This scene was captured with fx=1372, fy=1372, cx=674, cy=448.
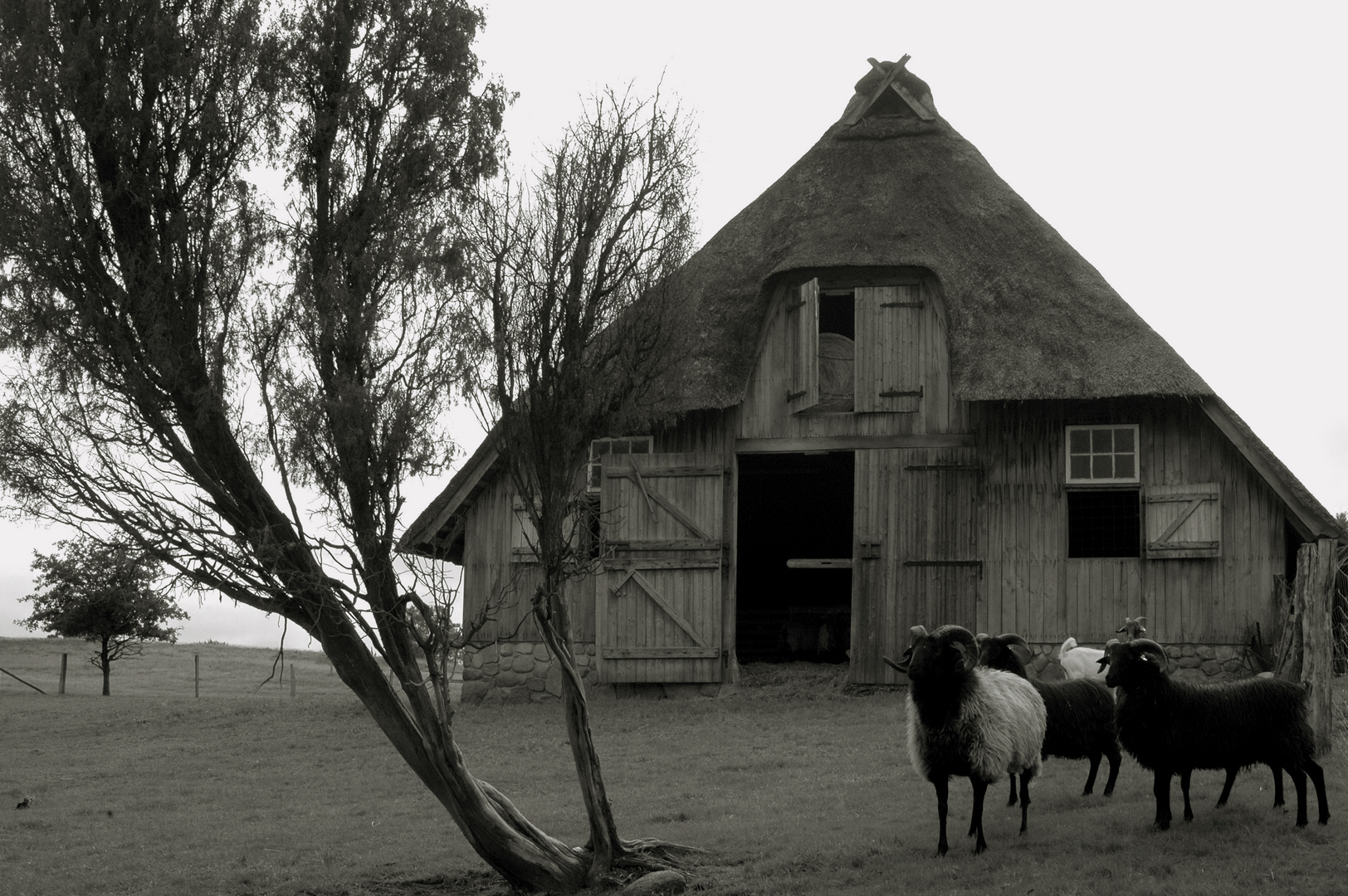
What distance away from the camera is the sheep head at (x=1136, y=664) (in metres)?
10.1

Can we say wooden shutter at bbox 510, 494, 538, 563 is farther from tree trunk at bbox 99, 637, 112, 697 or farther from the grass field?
tree trunk at bbox 99, 637, 112, 697

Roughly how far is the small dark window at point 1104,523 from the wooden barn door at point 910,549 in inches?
71.3

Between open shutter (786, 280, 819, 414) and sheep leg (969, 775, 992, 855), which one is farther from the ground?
open shutter (786, 280, 819, 414)

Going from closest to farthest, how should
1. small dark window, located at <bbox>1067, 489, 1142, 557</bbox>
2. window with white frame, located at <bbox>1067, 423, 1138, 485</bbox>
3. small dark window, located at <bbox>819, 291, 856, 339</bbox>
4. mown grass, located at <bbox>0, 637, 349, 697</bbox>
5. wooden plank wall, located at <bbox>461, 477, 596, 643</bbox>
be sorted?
window with white frame, located at <bbox>1067, 423, 1138, 485</bbox> < small dark window, located at <bbox>1067, 489, 1142, 557</bbox> < wooden plank wall, located at <bbox>461, 477, 596, 643</bbox> < small dark window, located at <bbox>819, 291, 856, 339</bbox> < mown grass, located at <bbox>0, 637, 349, 697</bbox>

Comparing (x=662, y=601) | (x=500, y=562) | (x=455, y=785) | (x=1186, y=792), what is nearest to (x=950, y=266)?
(x=662, y=601)

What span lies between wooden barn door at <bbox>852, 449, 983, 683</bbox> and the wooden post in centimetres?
642

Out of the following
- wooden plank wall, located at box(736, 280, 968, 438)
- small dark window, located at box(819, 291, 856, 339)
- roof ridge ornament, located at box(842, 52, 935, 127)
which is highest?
roof ridge ornament, located at box(842, 52, 935, 127)

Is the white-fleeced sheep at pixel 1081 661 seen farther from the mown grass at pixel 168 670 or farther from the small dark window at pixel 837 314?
the mown grass at pixel 168 670

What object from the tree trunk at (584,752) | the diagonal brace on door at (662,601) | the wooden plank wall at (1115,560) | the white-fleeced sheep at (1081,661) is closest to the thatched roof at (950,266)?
the wooden plank wall at (1115,560)

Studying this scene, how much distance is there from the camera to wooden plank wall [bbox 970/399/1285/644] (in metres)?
18.2

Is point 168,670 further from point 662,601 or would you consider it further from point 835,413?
point 835,413

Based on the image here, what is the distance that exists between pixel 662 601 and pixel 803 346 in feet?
13.4

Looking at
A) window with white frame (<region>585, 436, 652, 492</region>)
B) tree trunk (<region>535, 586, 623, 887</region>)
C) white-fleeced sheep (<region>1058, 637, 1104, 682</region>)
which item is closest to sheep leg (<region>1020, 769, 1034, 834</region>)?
tree trunk (<region>535, 586, 623, 887</region>)

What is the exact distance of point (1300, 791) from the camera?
9.75m
